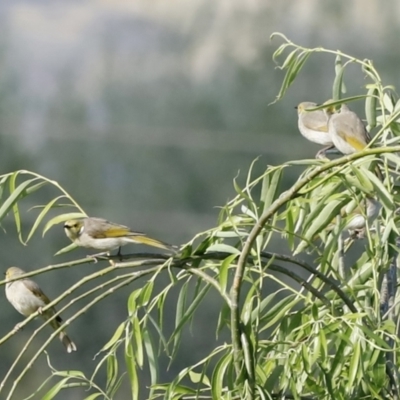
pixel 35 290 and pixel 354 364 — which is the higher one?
pixel 354 364

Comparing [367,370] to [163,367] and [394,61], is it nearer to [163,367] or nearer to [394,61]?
[163,367]

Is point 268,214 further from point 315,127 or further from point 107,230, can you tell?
point 315,127

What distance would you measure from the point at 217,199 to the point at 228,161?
0.11m

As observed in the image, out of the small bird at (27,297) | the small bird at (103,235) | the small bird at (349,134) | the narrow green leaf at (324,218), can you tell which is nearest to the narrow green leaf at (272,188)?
the narrow green leaf at (324,218)

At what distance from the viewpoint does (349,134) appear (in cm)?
141

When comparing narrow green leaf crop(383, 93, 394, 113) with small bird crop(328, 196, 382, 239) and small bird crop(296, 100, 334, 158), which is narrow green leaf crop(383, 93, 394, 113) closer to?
small bird crop(328, 196, 382, 239)

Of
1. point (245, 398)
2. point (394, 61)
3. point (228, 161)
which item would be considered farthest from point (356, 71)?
point (245, 398)

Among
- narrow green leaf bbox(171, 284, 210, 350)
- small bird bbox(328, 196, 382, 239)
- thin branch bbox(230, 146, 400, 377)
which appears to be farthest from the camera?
small bird bbox(328, 196, 382, 239)

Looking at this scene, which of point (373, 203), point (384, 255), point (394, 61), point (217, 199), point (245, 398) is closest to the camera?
point (245, 398)

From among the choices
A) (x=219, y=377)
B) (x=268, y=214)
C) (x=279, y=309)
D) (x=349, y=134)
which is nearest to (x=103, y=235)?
(x=349, y=134)

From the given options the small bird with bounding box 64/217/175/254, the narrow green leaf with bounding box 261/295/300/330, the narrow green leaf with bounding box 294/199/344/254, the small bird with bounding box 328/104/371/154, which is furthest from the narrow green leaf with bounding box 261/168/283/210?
the small bird with bounding box 64/217/175/254

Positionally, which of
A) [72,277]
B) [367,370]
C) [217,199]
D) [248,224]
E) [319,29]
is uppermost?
[319,29]

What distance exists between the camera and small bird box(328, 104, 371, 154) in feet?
4.61

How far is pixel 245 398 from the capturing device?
0.75 meters
